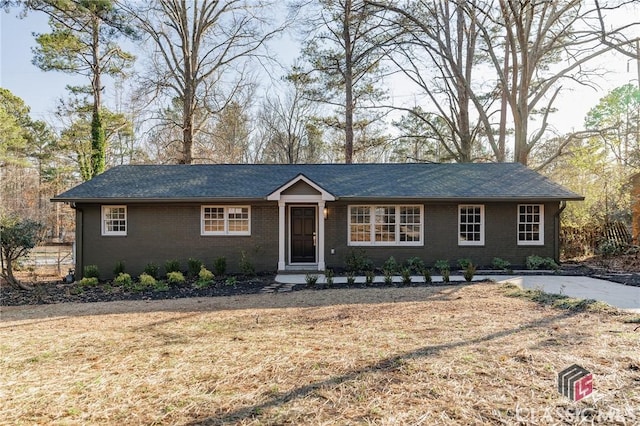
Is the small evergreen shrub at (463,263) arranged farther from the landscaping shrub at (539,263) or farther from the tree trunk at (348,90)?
the tree trunk at (348,90)

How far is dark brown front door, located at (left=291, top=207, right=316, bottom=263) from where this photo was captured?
12625 millimetres

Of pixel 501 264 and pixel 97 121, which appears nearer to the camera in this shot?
pixel 501 264

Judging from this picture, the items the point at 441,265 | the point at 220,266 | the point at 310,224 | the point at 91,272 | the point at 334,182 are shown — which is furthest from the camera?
the point at 334,182

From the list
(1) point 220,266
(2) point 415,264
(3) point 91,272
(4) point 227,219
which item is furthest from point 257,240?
(2) point 415,264

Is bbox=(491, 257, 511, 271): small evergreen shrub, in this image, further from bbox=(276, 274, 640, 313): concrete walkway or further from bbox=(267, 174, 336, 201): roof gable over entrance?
bbox=(267, 174, 336, 201): roof gable over entrance

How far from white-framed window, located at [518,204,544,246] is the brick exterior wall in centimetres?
18

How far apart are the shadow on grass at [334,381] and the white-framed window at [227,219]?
896 centimetres

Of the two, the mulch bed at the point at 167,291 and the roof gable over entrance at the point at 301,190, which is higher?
the roof gable over entrance at the point at 301,190

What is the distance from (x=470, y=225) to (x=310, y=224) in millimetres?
5397

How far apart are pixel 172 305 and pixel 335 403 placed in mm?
5524

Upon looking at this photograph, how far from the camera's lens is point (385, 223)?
41.1 ft

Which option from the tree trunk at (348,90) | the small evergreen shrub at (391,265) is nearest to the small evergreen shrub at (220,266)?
the small evergreen shrub at (391,265)

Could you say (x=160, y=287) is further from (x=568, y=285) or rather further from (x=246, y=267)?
(x=568, y=285)

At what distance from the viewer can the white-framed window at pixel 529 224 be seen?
12.3 m
